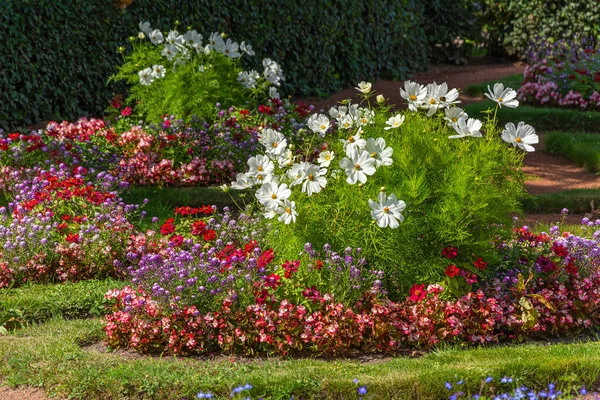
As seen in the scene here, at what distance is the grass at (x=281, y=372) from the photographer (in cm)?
393

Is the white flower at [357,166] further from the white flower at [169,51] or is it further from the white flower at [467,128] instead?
the white flower at [169,51]

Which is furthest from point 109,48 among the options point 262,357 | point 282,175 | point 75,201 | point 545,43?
point 545,43

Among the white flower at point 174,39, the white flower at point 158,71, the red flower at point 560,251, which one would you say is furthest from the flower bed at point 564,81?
the red flower at point 560,251

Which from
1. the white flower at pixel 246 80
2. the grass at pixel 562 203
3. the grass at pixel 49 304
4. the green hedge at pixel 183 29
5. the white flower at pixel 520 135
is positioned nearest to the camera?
the white flower at pixel 520 135

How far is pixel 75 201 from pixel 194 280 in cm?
221

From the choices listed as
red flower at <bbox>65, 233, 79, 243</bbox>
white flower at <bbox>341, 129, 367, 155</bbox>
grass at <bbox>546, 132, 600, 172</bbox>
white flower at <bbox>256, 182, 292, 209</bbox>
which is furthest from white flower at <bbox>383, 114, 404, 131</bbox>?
grass at <bbox>546, 132, 600, 172</bbox>

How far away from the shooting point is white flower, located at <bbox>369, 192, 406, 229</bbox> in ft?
14.5

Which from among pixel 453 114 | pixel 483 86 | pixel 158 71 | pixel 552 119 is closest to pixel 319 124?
pixel 453 114

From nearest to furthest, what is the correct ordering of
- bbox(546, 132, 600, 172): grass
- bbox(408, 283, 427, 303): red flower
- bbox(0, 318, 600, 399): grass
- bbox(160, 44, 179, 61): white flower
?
bbox(0, 318, 600, 399): grass, bbox(408, 283, 427, 303): red flower, bbox(160, 44, 179, 61): white flower, bbox(546, 132, 600, 172): grass

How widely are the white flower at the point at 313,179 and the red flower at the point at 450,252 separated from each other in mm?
799

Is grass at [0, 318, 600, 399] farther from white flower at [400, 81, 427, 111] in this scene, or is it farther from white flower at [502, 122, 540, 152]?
white flower at [400, 81, 427, 111]

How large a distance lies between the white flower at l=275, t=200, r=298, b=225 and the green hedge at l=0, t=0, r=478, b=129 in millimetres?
5723

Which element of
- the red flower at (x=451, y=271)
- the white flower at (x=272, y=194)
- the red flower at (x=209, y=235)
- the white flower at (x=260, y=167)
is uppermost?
the white flower at (x=260, y=167)

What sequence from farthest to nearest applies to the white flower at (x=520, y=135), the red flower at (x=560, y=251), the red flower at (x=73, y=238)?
the red flower at (x=73, y=238) → the red flower at (x=560, y=251) → the white flower at (x=520, y=135)
